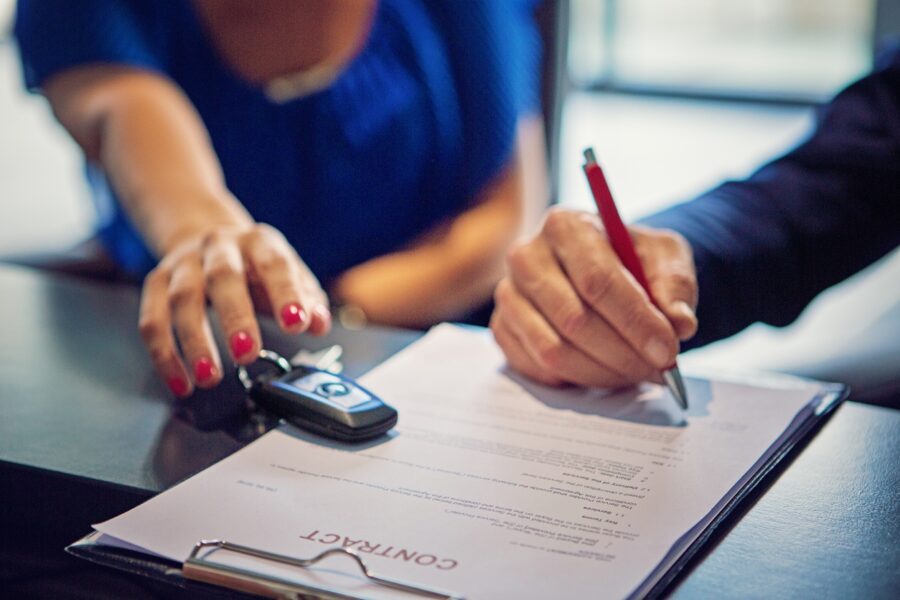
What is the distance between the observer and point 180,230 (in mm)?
953

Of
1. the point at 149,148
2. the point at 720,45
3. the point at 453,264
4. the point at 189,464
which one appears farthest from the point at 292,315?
the point at 720,45

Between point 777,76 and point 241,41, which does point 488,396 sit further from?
point 777,76

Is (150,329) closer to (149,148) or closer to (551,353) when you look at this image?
(551,353)

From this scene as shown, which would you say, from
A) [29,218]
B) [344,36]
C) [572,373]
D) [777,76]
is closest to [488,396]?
[572,373]

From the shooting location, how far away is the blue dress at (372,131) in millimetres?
1302

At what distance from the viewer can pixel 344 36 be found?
4.23 ft

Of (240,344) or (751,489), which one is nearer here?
(751,489)

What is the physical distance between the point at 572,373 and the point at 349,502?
0.67ft

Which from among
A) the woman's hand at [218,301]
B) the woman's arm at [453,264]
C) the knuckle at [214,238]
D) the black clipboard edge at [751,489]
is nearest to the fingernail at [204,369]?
the woman's hand at [218,301]

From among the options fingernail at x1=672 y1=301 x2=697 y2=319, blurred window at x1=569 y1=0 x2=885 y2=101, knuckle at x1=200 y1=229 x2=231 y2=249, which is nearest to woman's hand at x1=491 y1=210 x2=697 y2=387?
fingernail at x1=672 y1=301 x2=697 y2=319

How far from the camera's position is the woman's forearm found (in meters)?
0.98

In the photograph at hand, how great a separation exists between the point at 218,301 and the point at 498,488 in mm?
268

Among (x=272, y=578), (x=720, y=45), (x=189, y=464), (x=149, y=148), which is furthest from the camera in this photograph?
(x=720, y=45)

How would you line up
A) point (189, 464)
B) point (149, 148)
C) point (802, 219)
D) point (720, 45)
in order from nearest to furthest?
point (189, 464)
point (802, 219)
point (149, 148)
point (720, 45)
